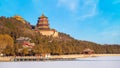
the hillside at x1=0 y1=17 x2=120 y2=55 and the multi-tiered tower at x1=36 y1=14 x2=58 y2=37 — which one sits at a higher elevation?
the multi-tiered tower at x1=36 y1=14 x2=58 y2=37

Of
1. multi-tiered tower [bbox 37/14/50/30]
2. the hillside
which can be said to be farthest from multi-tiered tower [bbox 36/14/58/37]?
the hillside

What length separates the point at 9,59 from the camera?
57594 mm

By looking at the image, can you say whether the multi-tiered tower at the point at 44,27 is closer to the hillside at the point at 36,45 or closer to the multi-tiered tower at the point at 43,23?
the multi-tiered tower at the point at 43,23

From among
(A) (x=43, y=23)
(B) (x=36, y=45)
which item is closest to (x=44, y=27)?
(A) (x=43, y=23)

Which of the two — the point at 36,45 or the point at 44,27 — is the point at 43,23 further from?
the point at 36,45

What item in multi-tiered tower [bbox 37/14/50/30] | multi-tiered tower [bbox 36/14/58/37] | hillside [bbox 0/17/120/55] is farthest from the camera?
multi-tiered tower [bbox 37/14/50/30]

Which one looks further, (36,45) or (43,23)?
(43,23)

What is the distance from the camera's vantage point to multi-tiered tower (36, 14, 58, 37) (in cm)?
11069

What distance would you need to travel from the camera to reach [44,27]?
113250mm

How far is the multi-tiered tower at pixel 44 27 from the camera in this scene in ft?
363

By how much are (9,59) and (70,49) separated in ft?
97.0

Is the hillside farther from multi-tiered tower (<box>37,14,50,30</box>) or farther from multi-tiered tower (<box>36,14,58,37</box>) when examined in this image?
multi-tiered tower (<box>37,14,50,30</box>)

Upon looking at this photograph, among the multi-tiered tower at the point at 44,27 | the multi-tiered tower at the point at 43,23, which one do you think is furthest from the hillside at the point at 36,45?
the multi-tiered tower at the point at 43,23

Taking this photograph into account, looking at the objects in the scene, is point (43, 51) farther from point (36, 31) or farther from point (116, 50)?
point (116, 50)
